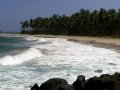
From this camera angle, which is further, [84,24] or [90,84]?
[84,24]

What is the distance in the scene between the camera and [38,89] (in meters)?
13.1

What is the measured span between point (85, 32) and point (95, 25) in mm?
5675

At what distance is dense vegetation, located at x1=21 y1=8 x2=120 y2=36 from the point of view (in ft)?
303

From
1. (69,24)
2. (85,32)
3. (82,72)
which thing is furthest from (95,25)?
(82,72)

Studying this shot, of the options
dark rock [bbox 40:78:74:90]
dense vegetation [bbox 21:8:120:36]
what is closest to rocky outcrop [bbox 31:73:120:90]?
dark rock [bbox 40:78:74:90]

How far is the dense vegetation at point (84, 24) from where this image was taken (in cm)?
9244

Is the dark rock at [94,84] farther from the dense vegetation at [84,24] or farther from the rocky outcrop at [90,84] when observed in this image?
the dense vegetation at [84,24]

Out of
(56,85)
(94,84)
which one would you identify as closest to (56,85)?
(56,85)

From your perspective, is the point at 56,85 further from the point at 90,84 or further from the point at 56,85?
→ the point at 90,84

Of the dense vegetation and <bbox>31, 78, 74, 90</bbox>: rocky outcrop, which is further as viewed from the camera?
the dense vegetation

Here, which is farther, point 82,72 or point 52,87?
point 82,72

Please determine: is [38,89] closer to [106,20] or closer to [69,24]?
→ [106,20]

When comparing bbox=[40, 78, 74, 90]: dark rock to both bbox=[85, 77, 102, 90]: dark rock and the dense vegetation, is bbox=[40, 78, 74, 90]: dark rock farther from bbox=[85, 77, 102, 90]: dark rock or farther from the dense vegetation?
the dense vegetation

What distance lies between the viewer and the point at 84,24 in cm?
10500
